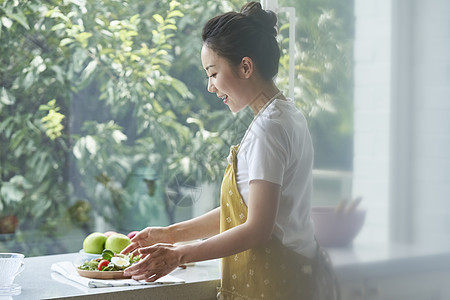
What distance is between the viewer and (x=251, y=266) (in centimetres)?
111

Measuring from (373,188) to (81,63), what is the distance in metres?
1.57

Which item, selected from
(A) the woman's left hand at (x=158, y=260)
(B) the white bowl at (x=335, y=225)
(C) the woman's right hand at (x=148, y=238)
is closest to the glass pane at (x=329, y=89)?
(B) the white bowl at (x=335, y=225)

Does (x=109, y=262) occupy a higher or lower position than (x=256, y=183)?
lower

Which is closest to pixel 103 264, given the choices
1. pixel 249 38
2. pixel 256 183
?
pixel 256 183

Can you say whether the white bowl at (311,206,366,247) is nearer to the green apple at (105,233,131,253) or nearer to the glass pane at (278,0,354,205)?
the glass pane at (278,0,354,205)

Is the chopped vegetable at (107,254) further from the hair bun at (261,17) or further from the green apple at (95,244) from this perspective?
the hair bun at (261,17)

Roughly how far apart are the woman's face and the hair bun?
96 mm

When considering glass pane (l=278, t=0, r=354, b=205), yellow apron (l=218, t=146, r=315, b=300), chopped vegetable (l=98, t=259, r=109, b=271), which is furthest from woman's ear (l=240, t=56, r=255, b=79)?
chopped vegetable (l=98, t=259, r=109, b=271)

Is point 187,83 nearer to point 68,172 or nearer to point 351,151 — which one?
point 68,172

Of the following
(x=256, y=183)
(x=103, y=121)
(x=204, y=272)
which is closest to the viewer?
(x=256, y=183)

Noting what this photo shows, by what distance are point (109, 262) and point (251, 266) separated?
1.27 ft

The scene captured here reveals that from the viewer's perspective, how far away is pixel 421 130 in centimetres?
50

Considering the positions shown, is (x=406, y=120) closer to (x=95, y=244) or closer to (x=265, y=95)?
(x=265, y=95)

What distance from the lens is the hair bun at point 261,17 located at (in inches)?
44.6
